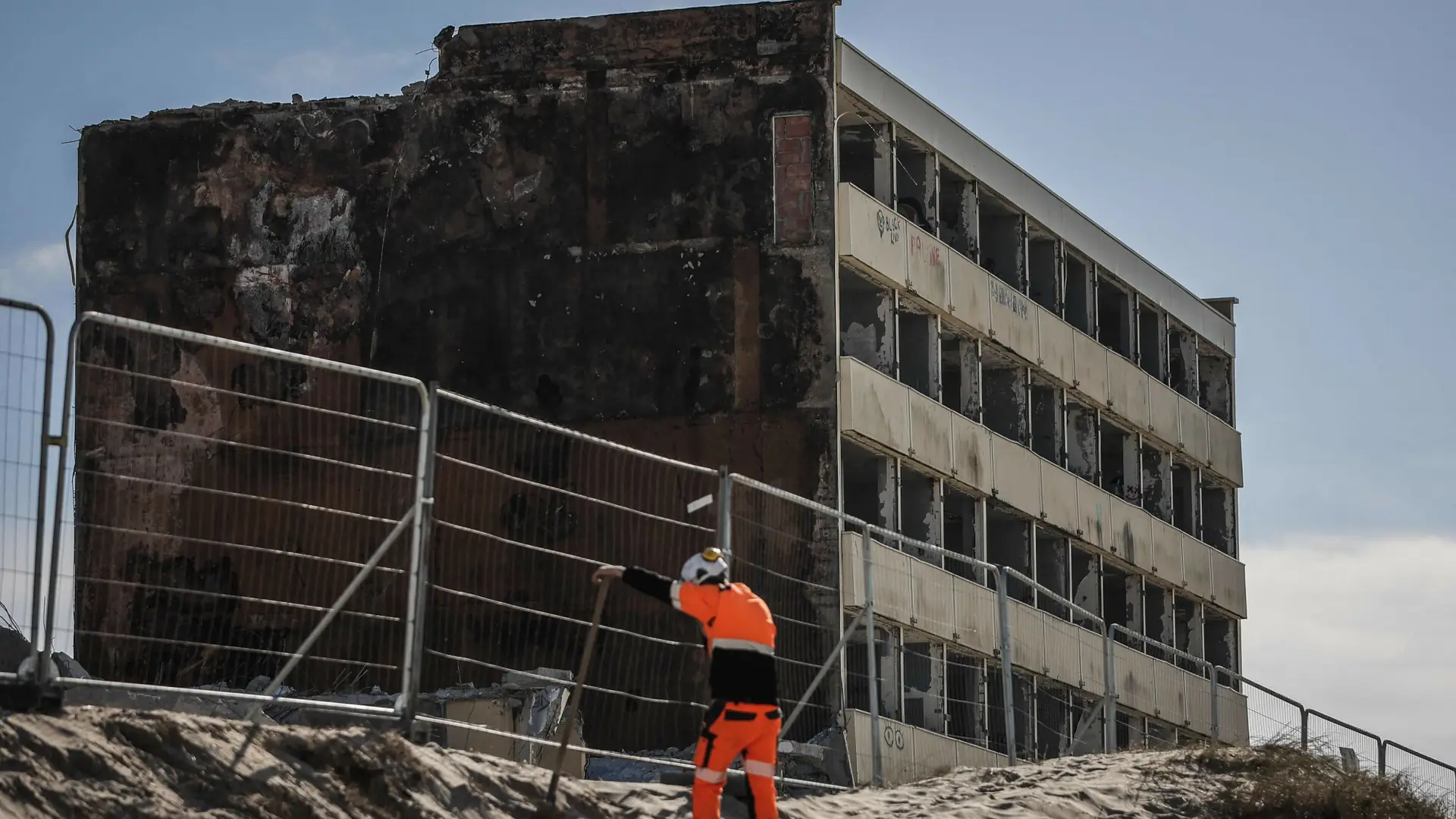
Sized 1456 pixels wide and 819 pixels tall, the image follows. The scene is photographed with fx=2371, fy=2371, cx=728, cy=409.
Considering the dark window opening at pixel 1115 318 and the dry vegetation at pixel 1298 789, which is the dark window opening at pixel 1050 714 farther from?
the dry vegetation at pixel 1298 789

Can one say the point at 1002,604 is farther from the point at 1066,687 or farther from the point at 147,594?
the point at 1066,687

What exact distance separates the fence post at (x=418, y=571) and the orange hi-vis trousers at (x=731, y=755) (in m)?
1.68

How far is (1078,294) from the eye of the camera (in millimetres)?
40938

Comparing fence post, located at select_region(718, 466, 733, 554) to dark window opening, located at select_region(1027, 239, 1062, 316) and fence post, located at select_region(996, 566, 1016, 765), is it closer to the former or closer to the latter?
fence post, located at select_region(996, 566, 1016, 765)

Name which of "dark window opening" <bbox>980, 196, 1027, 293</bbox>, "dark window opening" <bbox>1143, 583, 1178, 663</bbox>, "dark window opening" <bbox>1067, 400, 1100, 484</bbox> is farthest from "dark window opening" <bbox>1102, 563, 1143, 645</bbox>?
"dark window opening" <bbox>980, 196, 1027, 293</bbox>

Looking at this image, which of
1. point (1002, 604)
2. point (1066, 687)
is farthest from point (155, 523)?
point (1066, 687)

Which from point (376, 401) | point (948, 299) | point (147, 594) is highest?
point (948, 299)

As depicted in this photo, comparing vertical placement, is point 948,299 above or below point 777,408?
above

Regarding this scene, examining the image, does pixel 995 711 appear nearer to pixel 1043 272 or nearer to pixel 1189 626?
pixel 1043 272

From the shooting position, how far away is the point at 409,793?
12.2 m

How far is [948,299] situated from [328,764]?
2365 cm

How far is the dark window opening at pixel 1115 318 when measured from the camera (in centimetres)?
4256

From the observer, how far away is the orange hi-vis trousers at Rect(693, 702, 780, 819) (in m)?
13.3

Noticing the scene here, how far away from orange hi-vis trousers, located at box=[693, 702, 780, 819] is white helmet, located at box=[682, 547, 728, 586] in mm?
696
